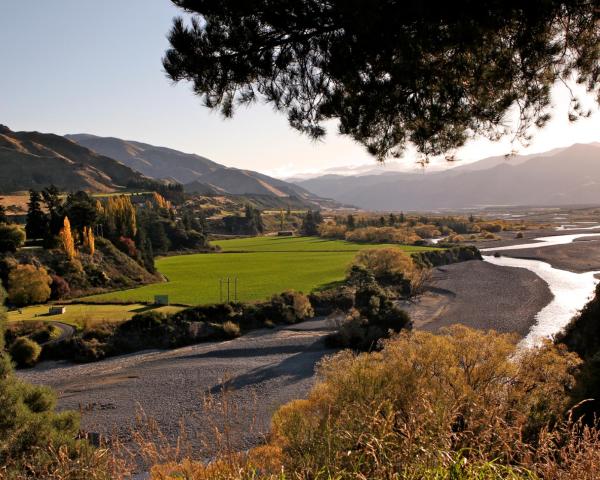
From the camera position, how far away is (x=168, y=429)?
72.0 feet

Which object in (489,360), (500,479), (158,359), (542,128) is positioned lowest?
(158,359)

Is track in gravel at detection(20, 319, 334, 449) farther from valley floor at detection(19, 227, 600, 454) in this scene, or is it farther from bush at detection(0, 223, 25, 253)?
bush at detection(0, 223, 25, 253)

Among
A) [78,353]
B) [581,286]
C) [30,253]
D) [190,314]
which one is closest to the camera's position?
[78,353]

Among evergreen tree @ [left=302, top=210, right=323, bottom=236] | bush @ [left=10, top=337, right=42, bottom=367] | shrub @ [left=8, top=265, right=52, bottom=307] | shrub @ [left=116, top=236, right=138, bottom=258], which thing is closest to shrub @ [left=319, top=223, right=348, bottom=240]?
evergreen tree @ [left=302, top=210, right=323, bottom=236]

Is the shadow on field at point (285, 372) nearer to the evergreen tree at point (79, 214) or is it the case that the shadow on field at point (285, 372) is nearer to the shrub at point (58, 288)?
the shrub at point (58, 288)

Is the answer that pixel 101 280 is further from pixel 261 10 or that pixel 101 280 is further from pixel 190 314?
pixel 261 10

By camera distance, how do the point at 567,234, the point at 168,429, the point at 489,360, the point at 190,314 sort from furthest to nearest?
the point at 567,234 < the point at 190,314 < the point at 168,429 < the point at 489,360

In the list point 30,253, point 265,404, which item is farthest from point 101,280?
point 265,404

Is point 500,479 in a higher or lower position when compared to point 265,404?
higher

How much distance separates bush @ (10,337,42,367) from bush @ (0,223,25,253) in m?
20.4

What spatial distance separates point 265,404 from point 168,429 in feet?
17.5

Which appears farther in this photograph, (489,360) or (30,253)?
(30,253)

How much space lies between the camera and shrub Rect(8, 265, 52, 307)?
146 ft

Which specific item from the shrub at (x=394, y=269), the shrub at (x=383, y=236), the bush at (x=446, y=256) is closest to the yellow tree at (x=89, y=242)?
the shrub at (x=394, y=269)
